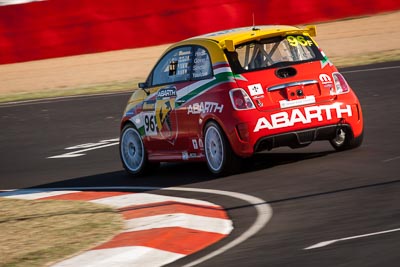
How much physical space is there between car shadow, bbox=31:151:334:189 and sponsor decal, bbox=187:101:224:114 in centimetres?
74

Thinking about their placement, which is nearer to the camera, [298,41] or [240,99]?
[240,99]

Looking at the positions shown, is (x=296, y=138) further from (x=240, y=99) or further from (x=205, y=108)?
(x=205, y=108)

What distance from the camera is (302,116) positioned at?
37.9 ft

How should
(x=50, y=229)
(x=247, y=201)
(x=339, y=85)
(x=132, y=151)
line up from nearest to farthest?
(x=50, y=229), (x=247, y=201), (x=339, y=85), (x=132, y=151)

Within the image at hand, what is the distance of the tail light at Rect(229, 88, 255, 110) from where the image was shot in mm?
11414

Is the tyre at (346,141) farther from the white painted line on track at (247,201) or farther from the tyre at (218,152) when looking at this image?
the white painted line on track at (247,201)

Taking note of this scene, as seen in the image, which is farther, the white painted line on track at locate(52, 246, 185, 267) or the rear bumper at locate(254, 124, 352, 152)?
the rear bumper at locate(254, 124, 352, 152)

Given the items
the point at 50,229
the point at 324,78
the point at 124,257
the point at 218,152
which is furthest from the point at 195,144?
the point at 124,257

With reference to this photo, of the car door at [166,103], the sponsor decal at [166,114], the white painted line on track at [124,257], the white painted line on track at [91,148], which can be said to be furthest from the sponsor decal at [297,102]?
the white painted line on track at [91,148]

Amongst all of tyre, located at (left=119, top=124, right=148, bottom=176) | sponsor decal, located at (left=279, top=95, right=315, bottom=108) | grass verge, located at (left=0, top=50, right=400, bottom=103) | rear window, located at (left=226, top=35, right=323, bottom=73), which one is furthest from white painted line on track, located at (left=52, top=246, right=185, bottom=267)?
grass verge, located at (left=0, top=50, right=400, bottom=103)

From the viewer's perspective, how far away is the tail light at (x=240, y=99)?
11414 millimetres

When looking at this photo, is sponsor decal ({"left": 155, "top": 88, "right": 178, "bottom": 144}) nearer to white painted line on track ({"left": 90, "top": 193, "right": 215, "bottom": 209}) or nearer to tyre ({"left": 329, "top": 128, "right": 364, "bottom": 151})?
white painted line on track ({"left": 90, "top": 193, "right": 215, "bottom": 209})

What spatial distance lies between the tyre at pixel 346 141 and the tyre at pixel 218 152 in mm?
1430

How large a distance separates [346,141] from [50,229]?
4271 millimetres
